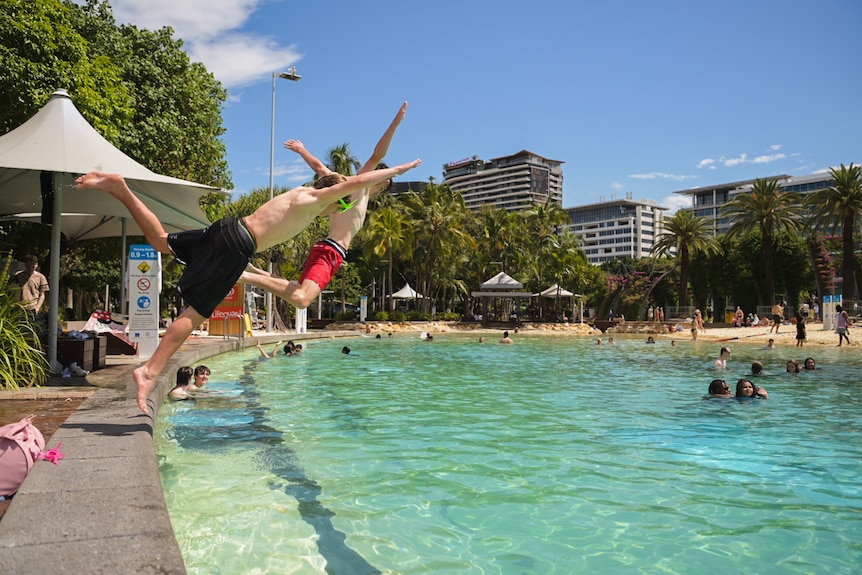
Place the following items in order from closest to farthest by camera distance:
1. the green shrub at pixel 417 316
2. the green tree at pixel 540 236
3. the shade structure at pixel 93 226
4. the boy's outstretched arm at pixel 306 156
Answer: the boy's outstretched arm at pixel 306 156, the shade structure at pixel 93 226, the green shrub at pixel 417 316, the green tree at pixel 540 236

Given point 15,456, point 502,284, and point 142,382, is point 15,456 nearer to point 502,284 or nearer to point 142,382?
point 142,382

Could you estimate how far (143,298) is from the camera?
435 inches

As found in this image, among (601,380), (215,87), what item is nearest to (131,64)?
(215,87)

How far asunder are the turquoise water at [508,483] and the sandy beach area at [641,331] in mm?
24001

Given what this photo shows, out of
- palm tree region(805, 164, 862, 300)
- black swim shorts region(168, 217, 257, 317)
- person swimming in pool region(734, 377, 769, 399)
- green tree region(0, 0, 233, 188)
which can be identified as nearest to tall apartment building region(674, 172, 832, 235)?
palm tree region(805, 164, 862, 300)

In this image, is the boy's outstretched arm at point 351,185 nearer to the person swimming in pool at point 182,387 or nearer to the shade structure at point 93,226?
the person swimming in pool at point 182,387

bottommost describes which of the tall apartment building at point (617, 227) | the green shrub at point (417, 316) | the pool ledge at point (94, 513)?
the pool ledge at point (94, 513)

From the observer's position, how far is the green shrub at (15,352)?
7078 millimetres

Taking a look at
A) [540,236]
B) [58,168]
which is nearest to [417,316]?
[540,236]

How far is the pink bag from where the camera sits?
11.5 ft

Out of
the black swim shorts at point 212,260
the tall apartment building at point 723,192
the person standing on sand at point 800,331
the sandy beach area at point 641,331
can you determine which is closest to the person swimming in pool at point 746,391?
the black swim shorts at point 212,260

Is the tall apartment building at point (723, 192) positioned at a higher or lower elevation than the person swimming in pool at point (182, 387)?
higher

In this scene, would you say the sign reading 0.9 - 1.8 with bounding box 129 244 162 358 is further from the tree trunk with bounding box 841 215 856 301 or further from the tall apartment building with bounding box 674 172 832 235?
the tall apartment building with bounding box 674 172 832 235

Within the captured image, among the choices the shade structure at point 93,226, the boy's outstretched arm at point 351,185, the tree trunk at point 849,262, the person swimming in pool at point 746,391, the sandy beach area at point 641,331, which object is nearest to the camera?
the boy's outstretched arm at point 351,185
